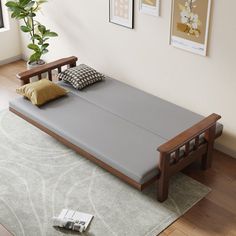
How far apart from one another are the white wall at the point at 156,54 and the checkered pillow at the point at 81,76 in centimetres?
31

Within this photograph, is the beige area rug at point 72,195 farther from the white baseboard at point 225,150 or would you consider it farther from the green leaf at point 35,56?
the green leaf at point 35,56

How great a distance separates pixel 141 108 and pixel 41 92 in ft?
3.11

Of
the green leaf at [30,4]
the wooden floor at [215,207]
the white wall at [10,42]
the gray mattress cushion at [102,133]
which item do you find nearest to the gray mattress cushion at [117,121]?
the gray mattress cushion at [102,133]

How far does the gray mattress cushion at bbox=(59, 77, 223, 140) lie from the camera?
4203 mm

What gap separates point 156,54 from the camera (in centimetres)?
465

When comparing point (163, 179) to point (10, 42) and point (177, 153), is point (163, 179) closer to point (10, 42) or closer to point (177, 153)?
point (177, 153)

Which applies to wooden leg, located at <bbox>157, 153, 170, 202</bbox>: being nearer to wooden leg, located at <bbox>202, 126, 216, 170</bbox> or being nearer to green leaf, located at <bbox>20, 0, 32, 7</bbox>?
wooden leg, located at <bbox>202, 126, 216, 170</bbox>

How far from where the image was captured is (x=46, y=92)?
4547 mm

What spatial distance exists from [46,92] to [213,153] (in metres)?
1.66

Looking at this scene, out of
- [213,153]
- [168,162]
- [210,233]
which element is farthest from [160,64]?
[210,233]

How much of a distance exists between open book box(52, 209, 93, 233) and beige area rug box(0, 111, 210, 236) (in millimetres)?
46

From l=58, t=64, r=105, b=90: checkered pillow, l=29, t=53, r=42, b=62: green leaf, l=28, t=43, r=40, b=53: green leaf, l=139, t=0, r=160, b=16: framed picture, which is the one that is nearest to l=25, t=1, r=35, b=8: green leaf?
l=28, t=43, r=40, b=53: green leaf

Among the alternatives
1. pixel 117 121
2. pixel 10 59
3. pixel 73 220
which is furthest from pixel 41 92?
pixel 10 59

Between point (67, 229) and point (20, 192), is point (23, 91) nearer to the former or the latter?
point (20, 192)
